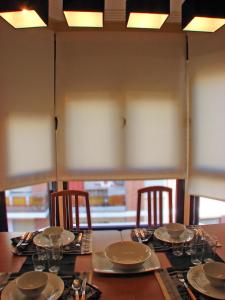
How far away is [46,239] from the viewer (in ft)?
5.93

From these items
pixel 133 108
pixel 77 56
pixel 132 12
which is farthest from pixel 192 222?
pixel 132 12

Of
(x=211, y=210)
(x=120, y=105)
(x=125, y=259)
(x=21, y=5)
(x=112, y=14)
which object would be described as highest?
(x=112, y=14)

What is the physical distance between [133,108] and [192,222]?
1368 millimetres

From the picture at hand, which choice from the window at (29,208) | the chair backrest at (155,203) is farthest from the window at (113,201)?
the chair backrest at (155,203)

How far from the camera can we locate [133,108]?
2.95 m

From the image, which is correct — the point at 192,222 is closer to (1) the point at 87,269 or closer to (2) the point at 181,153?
(2) the point at 181,153

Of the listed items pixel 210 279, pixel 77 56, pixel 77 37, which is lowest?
pixel 210 279

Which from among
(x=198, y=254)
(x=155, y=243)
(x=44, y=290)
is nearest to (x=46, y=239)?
(x=44, y=290)

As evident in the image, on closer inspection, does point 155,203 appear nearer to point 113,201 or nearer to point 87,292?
point 113,201

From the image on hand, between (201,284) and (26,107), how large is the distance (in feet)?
7.02

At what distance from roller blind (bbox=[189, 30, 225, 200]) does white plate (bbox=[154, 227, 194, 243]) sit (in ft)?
3.66

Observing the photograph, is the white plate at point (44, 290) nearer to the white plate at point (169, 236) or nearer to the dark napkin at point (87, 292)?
the dark napkin at point (87, 292)

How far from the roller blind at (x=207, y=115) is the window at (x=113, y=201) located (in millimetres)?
425

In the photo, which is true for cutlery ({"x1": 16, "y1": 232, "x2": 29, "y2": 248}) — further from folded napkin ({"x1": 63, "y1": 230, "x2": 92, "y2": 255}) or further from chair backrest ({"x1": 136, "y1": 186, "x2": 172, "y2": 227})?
chair backrest ({"x1": 136, "y1": 186, "x2": 172, "y2": 227})
